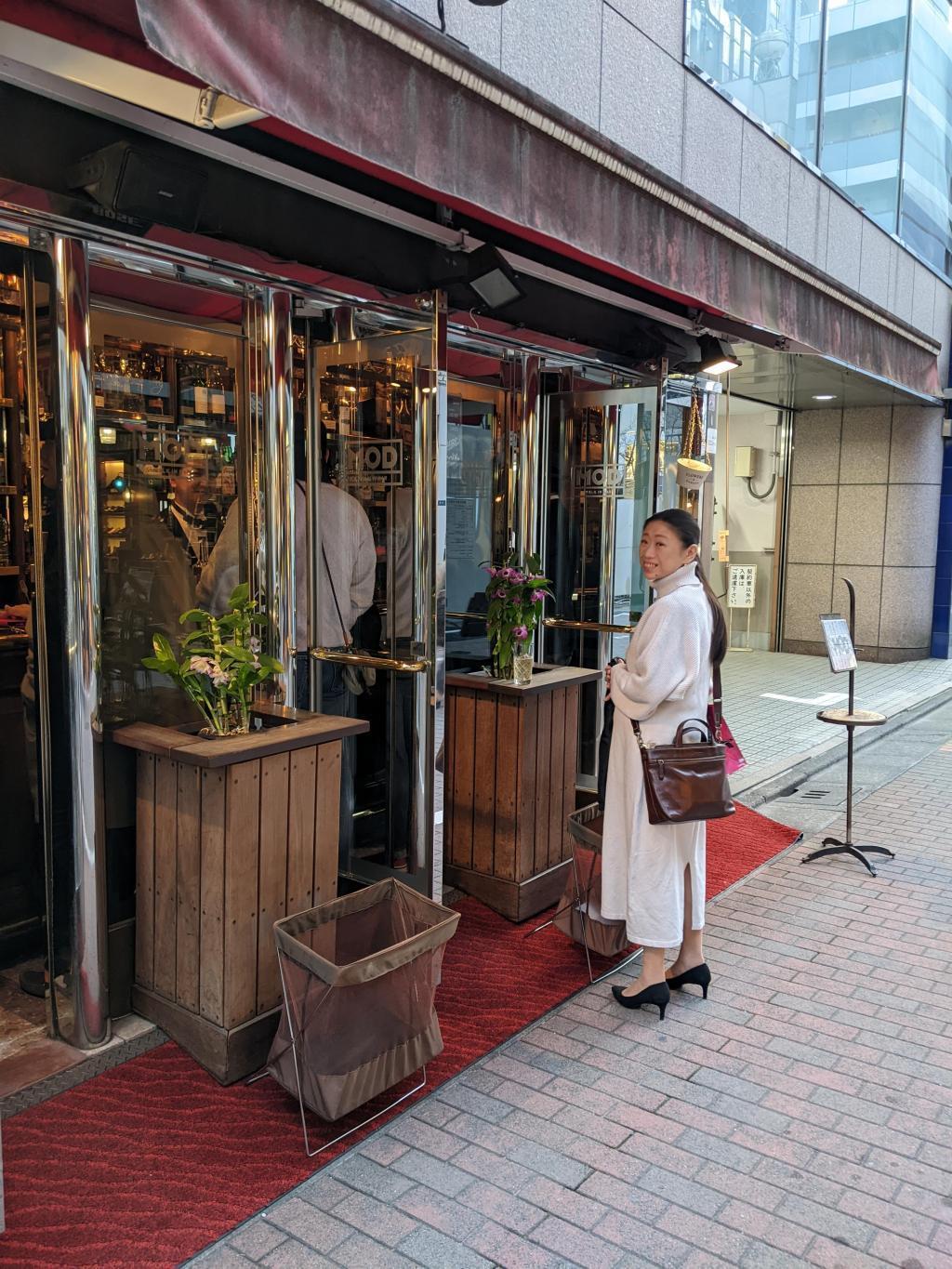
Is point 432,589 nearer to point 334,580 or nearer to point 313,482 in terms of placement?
point 334,580

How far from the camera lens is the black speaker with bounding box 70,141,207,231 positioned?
9.59ft

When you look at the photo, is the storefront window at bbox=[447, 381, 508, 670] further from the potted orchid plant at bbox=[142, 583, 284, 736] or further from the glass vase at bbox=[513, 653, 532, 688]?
the potted orchid plant at bbox=[142, 583, 284, 736]

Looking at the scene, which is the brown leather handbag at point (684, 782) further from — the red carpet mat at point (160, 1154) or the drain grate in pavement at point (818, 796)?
the drain grate in pavement at point (818, 796)

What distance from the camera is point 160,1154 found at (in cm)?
273

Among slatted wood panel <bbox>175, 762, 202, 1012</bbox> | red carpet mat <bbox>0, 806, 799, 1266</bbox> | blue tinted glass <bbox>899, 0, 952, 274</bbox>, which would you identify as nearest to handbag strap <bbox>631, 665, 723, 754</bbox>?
red carpet mat <bbox>0, 806, 799, 1266</bbox>

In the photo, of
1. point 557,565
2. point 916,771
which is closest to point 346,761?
point 557,565

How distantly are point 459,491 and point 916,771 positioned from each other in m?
4.49

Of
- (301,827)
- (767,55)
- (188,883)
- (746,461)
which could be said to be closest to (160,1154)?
(188,883)

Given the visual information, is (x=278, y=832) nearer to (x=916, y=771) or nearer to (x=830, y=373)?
(x=916, y=771)

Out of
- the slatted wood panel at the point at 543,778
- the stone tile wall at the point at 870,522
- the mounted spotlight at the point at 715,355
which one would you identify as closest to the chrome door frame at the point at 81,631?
the slatted wood panel at the point at 543,778

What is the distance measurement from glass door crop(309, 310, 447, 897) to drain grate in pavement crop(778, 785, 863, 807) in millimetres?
3424

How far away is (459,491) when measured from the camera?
5762 millimetres

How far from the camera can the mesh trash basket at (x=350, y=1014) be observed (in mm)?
2777

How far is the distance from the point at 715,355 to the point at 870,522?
848 cm
